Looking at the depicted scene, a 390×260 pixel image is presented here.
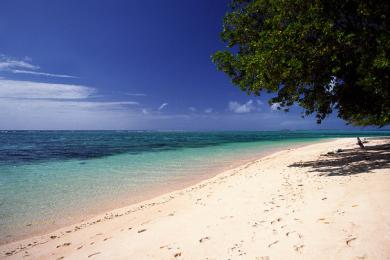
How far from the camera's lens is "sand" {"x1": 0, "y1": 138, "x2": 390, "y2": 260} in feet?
14.8

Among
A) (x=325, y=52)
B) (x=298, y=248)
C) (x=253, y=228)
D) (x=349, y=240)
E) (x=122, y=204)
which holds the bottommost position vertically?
(x=122, y=204)

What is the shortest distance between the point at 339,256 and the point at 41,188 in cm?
1503

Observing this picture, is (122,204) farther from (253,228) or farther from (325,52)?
(325,52)

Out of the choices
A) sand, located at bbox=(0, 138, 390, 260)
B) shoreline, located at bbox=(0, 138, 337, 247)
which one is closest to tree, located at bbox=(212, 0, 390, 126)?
sand, located at bbox=(0, 138, 390, 260)

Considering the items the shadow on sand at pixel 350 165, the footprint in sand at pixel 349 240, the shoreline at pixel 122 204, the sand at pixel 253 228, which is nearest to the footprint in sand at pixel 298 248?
the sand at pixel 253 228

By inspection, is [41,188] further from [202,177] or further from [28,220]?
[202,177]

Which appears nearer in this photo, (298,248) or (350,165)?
(298,248)

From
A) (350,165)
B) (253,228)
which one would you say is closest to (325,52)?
(350,165)

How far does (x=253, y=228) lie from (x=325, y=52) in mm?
8294

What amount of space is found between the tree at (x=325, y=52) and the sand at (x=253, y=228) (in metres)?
4.53

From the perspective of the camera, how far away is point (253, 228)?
221 inches

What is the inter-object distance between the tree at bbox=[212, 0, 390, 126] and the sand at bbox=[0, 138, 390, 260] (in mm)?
4533

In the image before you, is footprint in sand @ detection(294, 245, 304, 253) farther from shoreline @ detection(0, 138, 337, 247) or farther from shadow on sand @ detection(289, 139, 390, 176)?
shoreline @ detection(0, 138, 337, 247)

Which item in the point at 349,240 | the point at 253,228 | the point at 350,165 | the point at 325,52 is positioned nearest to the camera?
the point at 349,240
